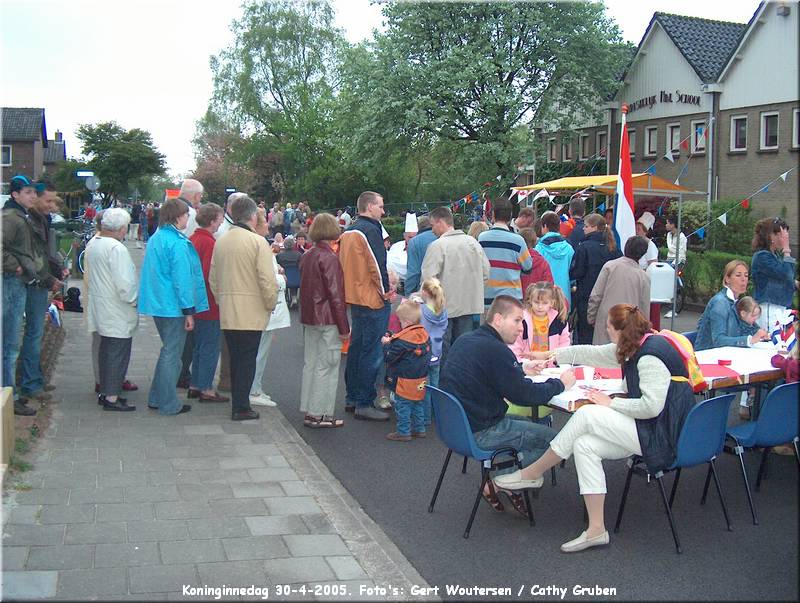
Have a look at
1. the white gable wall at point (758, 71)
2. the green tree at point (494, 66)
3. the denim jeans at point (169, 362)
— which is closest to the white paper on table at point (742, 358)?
the denim jeans at point (169, 362)

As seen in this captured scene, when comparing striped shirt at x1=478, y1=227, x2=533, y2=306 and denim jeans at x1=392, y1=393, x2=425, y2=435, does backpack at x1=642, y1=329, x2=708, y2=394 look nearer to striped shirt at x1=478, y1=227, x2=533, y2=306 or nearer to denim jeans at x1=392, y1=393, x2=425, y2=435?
denim jeans at x1=392, y1=393, x2=425, y2=435


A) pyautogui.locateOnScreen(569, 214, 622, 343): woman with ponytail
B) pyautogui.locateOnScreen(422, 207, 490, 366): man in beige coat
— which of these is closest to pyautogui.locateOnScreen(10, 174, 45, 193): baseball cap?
pyautogui.locateOnScreen(422, 207, 490, 366): man in beige coat

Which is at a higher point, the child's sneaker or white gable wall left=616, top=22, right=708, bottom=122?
white gable wall left=616, top=22, right=708, bottom=122

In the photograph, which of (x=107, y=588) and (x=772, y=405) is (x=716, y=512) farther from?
(x=107, y=588)

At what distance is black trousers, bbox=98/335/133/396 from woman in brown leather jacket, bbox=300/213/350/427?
173 centimetres

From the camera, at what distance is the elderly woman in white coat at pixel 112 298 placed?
827 cm

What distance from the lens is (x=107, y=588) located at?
4355 millimetres

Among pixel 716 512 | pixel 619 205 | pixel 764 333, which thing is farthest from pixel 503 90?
pixel 716 512

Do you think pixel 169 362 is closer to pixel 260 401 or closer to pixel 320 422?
pixel 260 401

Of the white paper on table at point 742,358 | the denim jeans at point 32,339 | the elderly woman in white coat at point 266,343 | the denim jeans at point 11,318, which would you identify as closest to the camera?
the white paper on table at point 742,358

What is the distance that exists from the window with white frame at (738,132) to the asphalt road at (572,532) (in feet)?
87.7

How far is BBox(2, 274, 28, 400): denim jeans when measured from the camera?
7.61 meters

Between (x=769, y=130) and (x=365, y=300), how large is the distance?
1029 inches

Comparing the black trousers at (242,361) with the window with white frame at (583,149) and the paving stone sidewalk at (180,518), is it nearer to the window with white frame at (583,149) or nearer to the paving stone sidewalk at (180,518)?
the paving stone sidewalk at (180,518)
